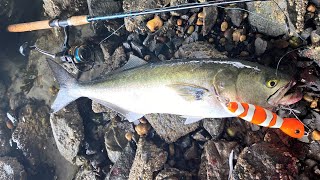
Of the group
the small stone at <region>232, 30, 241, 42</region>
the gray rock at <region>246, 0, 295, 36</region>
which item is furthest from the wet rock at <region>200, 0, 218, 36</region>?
the gray rock at <region>246, 0, 295, 36</region>

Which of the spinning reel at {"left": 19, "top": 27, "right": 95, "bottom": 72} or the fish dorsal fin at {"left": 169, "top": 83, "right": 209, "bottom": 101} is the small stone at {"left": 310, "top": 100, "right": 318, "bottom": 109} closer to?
the fish dorsal fin at {"left": 169, "top": 83, "right": 209, "bottom": 101}

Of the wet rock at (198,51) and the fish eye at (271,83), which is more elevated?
the fish eye at (271,83)

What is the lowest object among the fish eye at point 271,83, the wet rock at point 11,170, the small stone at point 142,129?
the wet rock at point 11,170

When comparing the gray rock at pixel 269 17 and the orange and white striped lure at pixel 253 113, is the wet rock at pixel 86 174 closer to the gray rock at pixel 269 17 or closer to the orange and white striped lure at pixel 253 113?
the orange and white striped lure at pixel 253 113

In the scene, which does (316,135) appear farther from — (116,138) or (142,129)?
(116,138)

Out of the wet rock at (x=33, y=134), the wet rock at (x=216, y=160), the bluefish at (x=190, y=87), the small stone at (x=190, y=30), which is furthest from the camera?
the wet rock at (x=33, y=134)

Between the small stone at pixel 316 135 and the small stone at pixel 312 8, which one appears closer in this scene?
the small stone at pixel 316 135

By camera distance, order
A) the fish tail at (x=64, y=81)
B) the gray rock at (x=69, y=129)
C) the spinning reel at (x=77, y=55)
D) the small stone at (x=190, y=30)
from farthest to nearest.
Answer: the gray rock at (x=69, y=129) < the spinning reel at (x=77, y=55) < the small stone at (x=190, y=30) < the fish tail at (x=64, y=81)

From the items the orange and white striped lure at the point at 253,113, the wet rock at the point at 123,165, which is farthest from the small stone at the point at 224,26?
the wet rock at the point at 123,165
